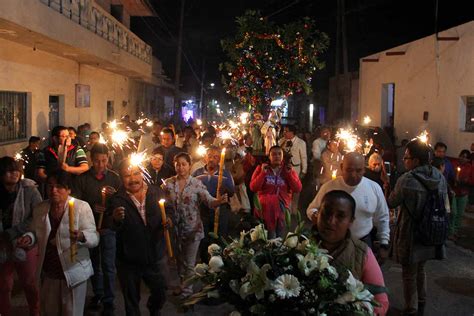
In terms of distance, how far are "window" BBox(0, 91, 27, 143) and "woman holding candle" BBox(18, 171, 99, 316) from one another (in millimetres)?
7028

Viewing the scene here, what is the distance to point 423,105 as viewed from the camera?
17.7 metres

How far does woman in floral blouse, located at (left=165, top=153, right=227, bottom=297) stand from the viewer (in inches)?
266

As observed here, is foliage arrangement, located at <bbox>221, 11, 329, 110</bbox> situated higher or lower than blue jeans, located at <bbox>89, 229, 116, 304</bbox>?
higher

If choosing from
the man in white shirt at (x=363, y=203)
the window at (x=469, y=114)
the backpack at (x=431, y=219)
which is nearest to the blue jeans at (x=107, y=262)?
the man in white shirt at (x=363, y=203)

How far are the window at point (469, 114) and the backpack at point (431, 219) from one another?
9253 millimetres

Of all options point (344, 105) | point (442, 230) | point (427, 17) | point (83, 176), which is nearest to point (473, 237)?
point (442, 230)

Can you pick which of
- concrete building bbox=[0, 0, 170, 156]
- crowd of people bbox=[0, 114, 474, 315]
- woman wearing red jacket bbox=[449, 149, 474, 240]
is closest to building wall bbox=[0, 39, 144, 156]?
concrete building bbox=[0, 0, 170, 156]

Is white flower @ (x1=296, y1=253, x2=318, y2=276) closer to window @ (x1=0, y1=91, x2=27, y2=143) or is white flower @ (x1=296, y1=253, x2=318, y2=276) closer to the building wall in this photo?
the building wall

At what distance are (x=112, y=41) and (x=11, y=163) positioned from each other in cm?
1226

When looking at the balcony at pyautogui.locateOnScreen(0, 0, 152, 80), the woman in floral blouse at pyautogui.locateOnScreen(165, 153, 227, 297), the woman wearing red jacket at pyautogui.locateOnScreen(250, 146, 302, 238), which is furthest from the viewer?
the balcony at pyautogui.locateOnScreen(0, 0, 152, 80)

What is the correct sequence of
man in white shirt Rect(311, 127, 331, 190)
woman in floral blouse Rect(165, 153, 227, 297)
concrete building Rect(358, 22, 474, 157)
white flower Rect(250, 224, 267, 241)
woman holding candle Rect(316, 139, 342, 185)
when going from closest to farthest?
1. white flower Rect(250, 224, 267, 241)
2. woman in floral blouse Rect(165, 153, 227, 297)
3. woman holding candle Rect(316, 139, 342, 185)
4. man in white shirt Rect(311, 127, 331, 190)
5. concrete building Rect(358, 22, 474, 157)

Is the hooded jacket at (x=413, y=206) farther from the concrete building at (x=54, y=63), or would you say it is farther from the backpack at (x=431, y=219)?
the concrete building at (x=54, y=63)

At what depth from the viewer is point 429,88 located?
682 inches

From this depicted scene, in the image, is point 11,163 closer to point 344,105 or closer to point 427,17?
point 427,17
